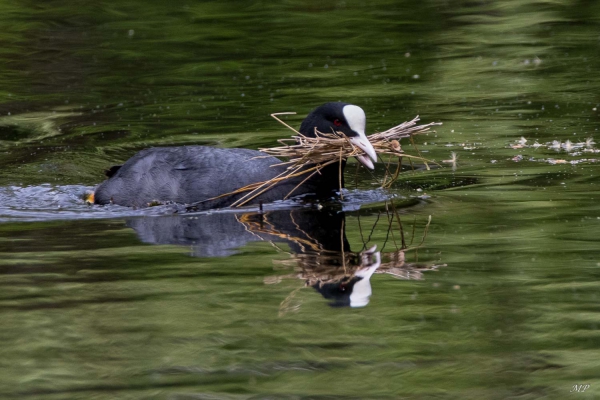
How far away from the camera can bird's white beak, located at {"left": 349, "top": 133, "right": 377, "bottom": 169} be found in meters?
6.46

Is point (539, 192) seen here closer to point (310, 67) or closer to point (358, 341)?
point (358, 341)

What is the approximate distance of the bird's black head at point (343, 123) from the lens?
6703 millimetres

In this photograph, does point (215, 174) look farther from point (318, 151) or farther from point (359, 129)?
point (359, 129)

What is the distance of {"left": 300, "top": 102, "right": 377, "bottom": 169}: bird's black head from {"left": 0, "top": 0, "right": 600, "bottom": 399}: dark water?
51 centimetres

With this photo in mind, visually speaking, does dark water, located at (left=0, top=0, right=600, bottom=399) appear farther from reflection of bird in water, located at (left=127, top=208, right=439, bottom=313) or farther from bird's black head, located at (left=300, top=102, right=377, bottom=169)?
bird's black head, located at (left=300, top=102, right=377, bottom=169)

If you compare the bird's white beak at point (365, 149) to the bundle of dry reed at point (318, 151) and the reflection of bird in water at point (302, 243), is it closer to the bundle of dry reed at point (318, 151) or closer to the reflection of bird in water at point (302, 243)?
the bundle of dry reed at point (318, 151)

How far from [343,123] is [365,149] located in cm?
56

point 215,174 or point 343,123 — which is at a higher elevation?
point 343,123

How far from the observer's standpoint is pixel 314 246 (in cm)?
A: 584

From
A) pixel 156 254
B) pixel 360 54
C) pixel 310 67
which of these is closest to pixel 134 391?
pixel 156 254

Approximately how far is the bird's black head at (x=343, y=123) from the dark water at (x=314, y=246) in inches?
20.1

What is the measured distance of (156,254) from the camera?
582 cm

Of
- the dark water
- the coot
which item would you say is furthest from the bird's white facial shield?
the dark water

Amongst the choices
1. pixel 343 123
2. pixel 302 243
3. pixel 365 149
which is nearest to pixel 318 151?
pixel 343 123
